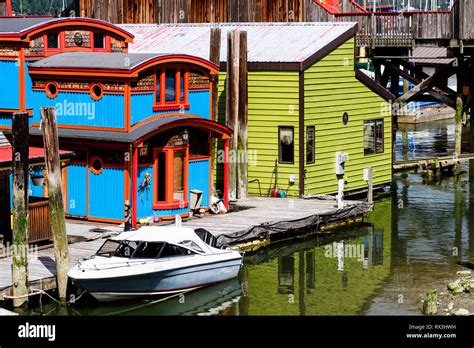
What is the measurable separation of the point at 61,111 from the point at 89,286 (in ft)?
Answer: 33.1

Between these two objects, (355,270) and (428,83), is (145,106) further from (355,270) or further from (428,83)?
(428,83)

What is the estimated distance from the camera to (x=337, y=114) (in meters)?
41.6

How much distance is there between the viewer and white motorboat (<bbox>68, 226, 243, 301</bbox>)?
27000 millimetres

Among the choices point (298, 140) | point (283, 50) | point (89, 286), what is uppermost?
point (283, 50)

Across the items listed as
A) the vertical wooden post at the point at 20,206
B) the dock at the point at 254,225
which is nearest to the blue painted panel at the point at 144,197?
the dock at the point at 254,225

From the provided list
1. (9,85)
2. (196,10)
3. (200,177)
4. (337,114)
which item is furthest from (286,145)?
(196,10)

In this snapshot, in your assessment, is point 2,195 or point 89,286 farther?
point 2,195

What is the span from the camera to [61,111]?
35.5 meters

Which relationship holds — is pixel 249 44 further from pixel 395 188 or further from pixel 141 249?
pixel 141 249

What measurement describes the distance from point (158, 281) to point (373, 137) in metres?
18.4

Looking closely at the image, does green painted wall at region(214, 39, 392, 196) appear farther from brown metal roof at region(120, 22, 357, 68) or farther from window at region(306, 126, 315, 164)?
brown metal roof at region(120, 22, 357, 68)

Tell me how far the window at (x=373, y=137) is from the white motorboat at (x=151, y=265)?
15.3m
